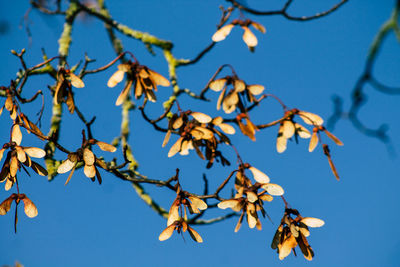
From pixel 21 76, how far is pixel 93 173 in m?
0.86

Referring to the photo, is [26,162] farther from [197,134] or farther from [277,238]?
[277,238]

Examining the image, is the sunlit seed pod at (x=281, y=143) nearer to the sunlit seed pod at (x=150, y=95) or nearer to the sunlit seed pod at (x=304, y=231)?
the sunlit seed pod at (x=304, y=231)

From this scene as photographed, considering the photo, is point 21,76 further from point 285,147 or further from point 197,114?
point 285,147

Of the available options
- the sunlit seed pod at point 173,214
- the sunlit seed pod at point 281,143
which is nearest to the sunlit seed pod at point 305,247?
the sunlit seed pod at point 281,143

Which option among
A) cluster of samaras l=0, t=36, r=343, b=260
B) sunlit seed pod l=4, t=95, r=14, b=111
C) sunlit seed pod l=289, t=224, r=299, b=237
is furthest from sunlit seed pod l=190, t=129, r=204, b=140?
sunlit seed pod l=4, t=95, r=14, b=111

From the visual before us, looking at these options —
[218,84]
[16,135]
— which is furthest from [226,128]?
[16,135]

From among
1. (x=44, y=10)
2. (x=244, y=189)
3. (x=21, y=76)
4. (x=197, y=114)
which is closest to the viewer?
(x=244, y=189)

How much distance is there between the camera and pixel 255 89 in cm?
163

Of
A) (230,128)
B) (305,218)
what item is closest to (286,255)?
(305,218)

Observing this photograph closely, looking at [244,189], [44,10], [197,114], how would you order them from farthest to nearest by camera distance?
[44,10], [197,114], [244,189]

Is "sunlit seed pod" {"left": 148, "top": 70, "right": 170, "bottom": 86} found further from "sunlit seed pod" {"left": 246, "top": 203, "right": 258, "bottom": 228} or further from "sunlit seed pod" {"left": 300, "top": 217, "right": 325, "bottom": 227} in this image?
"sunlit seed pod" {"left": 300, "top": 217, "right": 325, "bottom": 227}

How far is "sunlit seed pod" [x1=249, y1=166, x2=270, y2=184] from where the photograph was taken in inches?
60.8

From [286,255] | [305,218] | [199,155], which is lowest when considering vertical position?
[286,255]

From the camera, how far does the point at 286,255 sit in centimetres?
153
